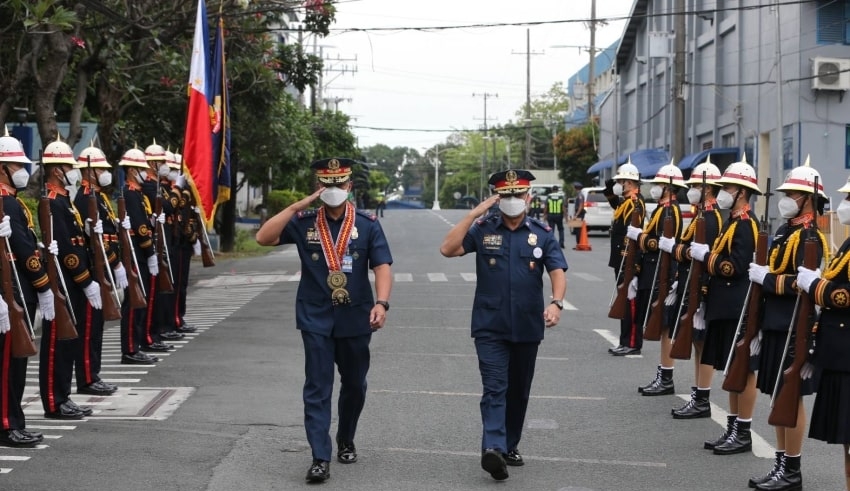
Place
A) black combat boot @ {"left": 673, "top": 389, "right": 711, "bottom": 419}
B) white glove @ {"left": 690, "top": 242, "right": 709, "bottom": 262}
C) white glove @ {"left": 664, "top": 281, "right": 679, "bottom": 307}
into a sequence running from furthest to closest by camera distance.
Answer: white glove @ {"left": 664, "top": 281, "right": 679, "bottom": 307}
black combat boot @ {"left": 673, "top": 389, "right": 711, "bottom": 419}
white glove @ {"left": 690, "top": 242, "right": 709, "bottom": 262}

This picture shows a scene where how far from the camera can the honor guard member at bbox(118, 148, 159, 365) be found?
12.4 metres

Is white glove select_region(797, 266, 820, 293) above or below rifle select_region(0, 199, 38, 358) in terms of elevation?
above

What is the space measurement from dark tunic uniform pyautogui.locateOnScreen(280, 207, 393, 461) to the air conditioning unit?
2709cm

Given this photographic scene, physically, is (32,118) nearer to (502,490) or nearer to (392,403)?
(392,403)

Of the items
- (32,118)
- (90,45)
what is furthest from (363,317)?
(32,118)

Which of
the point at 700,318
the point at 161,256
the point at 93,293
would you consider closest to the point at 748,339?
the point at 700,318

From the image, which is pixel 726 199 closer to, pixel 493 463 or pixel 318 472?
pixel 493 463

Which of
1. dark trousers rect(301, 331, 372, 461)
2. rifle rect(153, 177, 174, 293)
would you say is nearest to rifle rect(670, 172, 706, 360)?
dark trousers rect(301, 331, 372, 461)

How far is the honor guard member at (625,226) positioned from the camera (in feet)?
40.6

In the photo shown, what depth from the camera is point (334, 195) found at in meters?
7.69

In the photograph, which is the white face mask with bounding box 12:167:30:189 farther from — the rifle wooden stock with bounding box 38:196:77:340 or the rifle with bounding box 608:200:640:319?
the rifle with bounding box 608:200:640:319

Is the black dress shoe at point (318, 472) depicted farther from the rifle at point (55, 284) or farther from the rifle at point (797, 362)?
the rifle at point (797, 362)

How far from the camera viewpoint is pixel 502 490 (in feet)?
23.9

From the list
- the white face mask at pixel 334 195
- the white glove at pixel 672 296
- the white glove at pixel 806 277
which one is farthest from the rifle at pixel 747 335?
the white face mask at pixel 334 195
